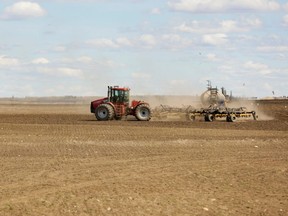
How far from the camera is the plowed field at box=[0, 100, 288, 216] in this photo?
13.4 metres

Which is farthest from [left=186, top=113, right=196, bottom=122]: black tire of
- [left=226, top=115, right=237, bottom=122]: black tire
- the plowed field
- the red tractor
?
the plowed field

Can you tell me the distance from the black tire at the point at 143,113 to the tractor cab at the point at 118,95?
0.95 meters

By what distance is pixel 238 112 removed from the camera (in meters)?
43.8

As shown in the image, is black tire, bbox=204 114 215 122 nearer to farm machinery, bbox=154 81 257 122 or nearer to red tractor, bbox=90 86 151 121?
farm machinery, bbox=154 81 257 122

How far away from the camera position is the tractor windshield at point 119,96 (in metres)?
42.2

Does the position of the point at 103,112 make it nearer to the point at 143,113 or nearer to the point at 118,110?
the point at 118,110

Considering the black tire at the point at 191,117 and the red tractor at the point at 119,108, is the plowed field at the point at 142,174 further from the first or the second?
the black tire at the point at 191,117

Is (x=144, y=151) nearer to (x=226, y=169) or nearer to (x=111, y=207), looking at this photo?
(x=226, y=169)

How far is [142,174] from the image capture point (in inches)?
694

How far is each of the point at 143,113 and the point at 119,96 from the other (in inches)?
71.4

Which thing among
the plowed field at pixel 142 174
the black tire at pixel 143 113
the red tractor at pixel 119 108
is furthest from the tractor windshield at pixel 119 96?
the plowed field at pixel 142 174

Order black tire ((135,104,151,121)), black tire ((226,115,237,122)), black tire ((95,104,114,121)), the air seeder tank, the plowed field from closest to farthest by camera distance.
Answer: the plowed field
black tire ((95,104,114,121))
black tire ((135,104,151,121))
black tire ((226,115,237,122))
the air seeder tank

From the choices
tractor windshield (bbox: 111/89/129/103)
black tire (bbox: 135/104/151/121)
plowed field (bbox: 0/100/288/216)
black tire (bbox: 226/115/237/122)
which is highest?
tractor windshield (bbox: 111/89/129/103)

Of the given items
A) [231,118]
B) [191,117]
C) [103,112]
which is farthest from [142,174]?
[191,117]
